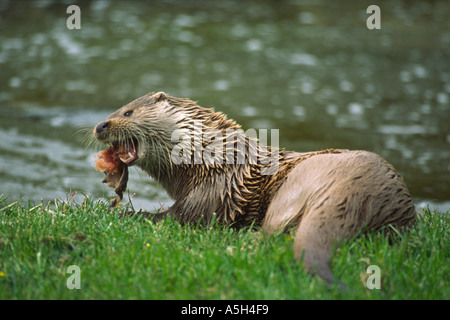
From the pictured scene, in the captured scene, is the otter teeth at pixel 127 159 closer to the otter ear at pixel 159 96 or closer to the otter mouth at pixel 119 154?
the otter mouth at pixel 119 154

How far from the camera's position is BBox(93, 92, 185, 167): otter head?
4.62 metres

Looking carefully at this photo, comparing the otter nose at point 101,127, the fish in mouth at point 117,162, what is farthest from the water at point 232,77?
the otter nose at point 101,127

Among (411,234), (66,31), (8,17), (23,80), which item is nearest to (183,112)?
(411,234)

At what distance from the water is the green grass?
2263 mm

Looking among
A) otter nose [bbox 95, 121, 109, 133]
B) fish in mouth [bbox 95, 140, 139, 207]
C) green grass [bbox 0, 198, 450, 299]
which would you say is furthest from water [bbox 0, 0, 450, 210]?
green grass [bbox 0, 198, 450, 299]

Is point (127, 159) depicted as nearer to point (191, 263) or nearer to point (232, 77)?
point (191, 263)

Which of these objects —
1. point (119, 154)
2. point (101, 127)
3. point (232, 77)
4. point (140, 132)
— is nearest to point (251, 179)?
point (140, 132)

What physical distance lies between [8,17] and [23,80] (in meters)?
5.32

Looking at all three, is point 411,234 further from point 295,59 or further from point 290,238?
point 295,59

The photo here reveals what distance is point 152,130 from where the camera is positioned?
Result: 4.64m

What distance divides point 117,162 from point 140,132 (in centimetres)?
30

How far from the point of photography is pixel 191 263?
11.7ft

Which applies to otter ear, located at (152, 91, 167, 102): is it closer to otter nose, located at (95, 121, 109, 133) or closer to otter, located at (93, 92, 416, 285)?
otter, located at (93, 92, 416, 285)

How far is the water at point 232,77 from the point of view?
8539 millimetres
